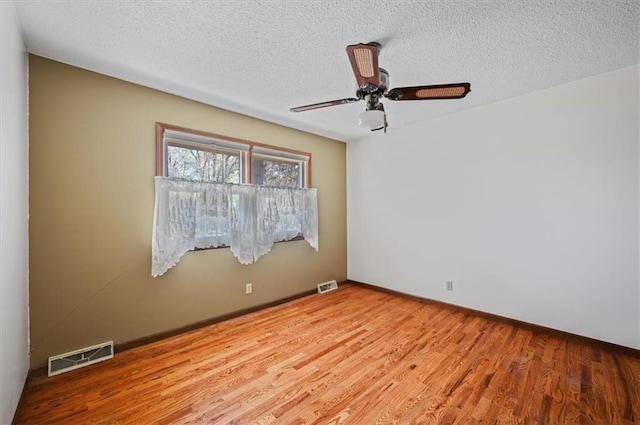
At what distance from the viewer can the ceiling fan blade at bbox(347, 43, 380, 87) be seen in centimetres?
140

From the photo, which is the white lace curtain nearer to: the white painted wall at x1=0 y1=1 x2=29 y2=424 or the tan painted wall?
the tan painted wall

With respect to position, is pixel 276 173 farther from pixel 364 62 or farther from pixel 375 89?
pixel 364 62

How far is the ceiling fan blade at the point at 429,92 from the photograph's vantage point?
1795mm

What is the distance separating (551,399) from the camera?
1703 mm

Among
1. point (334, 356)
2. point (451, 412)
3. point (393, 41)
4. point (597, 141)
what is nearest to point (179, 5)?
point (393, 41)

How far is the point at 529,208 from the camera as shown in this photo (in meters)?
2.69

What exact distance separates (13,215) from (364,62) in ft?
7.46

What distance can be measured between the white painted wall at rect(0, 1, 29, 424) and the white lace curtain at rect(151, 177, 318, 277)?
84cm

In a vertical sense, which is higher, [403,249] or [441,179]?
[441,179]

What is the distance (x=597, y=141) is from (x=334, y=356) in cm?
304

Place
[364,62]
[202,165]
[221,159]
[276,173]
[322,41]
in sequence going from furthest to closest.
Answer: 1. [276,173]
2. [221,159]
3. [202,165]
4. [322,41]
5. [364,62]

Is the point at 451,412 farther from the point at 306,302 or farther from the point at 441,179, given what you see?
the point at 441,179

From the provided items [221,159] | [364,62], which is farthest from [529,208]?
[221,159]

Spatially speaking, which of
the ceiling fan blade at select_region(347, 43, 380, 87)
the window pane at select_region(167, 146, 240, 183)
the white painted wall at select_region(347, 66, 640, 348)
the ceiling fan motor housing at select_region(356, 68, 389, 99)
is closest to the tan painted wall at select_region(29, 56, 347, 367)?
the window pane at select_region(167, 146, 240, 183)
